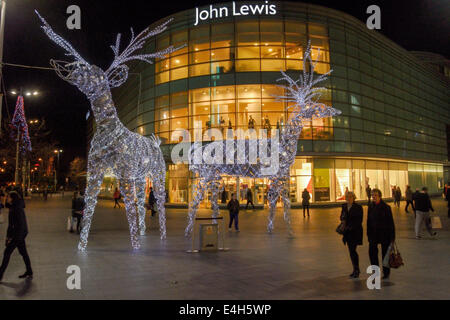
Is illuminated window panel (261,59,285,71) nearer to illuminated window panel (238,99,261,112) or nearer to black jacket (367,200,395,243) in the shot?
illuminated window panel (238,99,261,112)

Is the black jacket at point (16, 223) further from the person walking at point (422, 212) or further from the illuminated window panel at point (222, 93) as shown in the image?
the illuminated window panel at point (222, 93)

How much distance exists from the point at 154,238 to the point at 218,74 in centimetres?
2031

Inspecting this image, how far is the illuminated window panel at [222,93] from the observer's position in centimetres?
2859

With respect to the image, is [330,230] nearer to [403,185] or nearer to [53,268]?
[53,268]

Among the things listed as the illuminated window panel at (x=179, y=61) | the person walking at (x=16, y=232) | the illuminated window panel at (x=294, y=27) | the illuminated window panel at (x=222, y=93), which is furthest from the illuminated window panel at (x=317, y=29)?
the person walking at (x=16, y=232)

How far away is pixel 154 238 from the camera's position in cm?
1151

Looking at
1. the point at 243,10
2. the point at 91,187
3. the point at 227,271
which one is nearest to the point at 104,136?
the point at 91,187

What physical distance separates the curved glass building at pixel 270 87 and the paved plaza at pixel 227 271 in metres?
17.8

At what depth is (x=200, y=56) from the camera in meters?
29.7

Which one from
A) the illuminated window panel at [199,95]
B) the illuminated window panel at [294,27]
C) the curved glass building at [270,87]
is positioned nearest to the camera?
the curved glass building at [270,87]

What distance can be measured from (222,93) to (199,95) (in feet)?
6.99

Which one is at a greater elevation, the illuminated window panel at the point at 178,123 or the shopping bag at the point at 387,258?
the illuminated window panel at the point at 178,123

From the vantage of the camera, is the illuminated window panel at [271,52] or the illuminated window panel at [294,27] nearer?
the illuminated window panel at [271,52]

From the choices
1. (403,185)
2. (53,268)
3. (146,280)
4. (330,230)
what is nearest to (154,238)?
(53,268)
